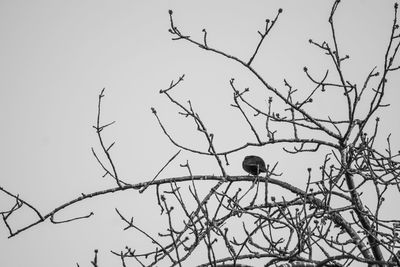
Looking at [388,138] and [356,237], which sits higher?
[388,138]

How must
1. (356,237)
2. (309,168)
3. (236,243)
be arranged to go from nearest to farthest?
(309,168), (356,237), (236,243)

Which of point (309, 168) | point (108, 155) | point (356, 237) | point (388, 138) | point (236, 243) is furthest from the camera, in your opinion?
point (388, 138)

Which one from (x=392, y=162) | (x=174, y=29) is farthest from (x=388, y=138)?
(x=174, y=29)

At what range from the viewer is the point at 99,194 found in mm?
3730

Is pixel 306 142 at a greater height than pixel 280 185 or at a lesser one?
greater

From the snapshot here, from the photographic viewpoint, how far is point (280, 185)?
4180 mm

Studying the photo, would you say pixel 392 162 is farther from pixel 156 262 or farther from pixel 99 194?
pixel 99 194

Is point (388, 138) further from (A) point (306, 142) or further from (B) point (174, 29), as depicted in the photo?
(B) point (174, 29)

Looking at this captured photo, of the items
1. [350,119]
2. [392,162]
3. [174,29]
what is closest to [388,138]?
[392,162]

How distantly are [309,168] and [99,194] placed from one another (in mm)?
1925

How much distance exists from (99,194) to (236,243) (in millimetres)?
1572

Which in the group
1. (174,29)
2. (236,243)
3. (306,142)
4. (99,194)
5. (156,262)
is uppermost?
(174,29)

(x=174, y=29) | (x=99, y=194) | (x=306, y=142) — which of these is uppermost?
(x=174, y=29)

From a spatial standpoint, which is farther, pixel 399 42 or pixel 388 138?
pixel 388 138
